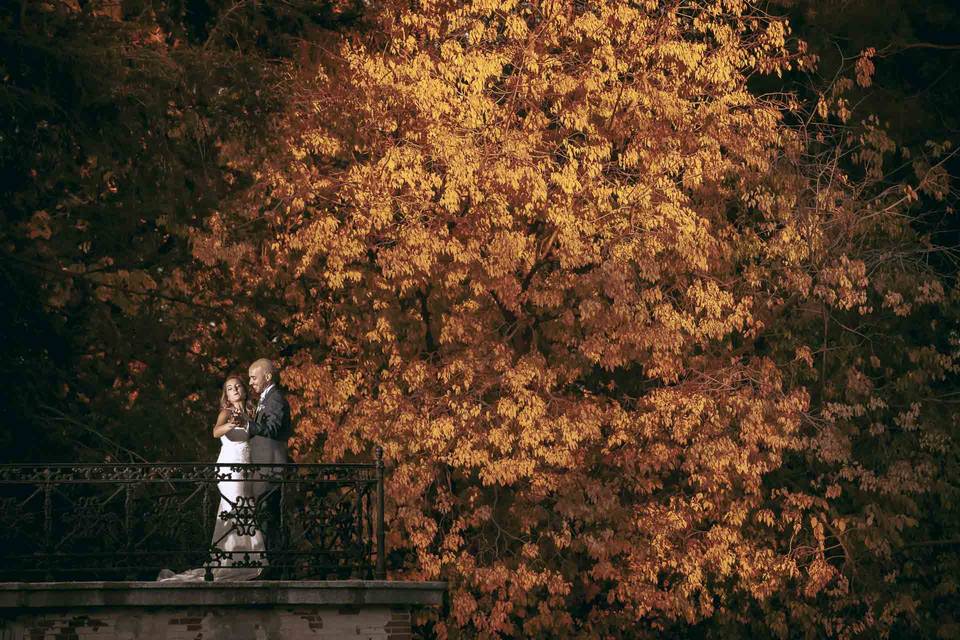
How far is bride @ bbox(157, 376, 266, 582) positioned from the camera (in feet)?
47.2

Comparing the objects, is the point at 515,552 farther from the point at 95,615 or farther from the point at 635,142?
the point at 95,615

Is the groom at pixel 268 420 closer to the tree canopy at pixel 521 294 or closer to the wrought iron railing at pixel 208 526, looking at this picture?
the wrought iron railing at pixel 208 526

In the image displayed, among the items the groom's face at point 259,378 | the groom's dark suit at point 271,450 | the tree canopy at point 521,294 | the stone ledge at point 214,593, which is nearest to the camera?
the stone ledge at point 214,593

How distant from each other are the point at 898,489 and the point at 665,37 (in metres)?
6.95

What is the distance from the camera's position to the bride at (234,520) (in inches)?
566

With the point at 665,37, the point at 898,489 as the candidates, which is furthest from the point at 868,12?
the point at 898,489

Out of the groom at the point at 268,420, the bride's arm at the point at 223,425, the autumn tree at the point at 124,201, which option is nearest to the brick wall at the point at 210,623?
the groom at the point at 268,420

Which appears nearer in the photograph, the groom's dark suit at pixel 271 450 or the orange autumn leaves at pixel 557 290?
the groom's dark suit at pixel 271 450

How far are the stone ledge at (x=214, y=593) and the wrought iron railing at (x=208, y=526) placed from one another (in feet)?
1.08

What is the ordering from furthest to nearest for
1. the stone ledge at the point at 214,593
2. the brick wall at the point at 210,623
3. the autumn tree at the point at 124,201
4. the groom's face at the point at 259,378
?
the autumn tree at the point at 124,201 → the groom's face at the point at 259,378 → the brick wall at the point at 210,623 → the stone ledge at the point at 214,593

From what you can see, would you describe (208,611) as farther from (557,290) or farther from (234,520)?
(557,290)

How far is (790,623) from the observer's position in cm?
2434

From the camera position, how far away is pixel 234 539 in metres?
14.5

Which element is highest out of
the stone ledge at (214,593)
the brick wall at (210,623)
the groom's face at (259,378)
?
the groom's face at (259,378)
